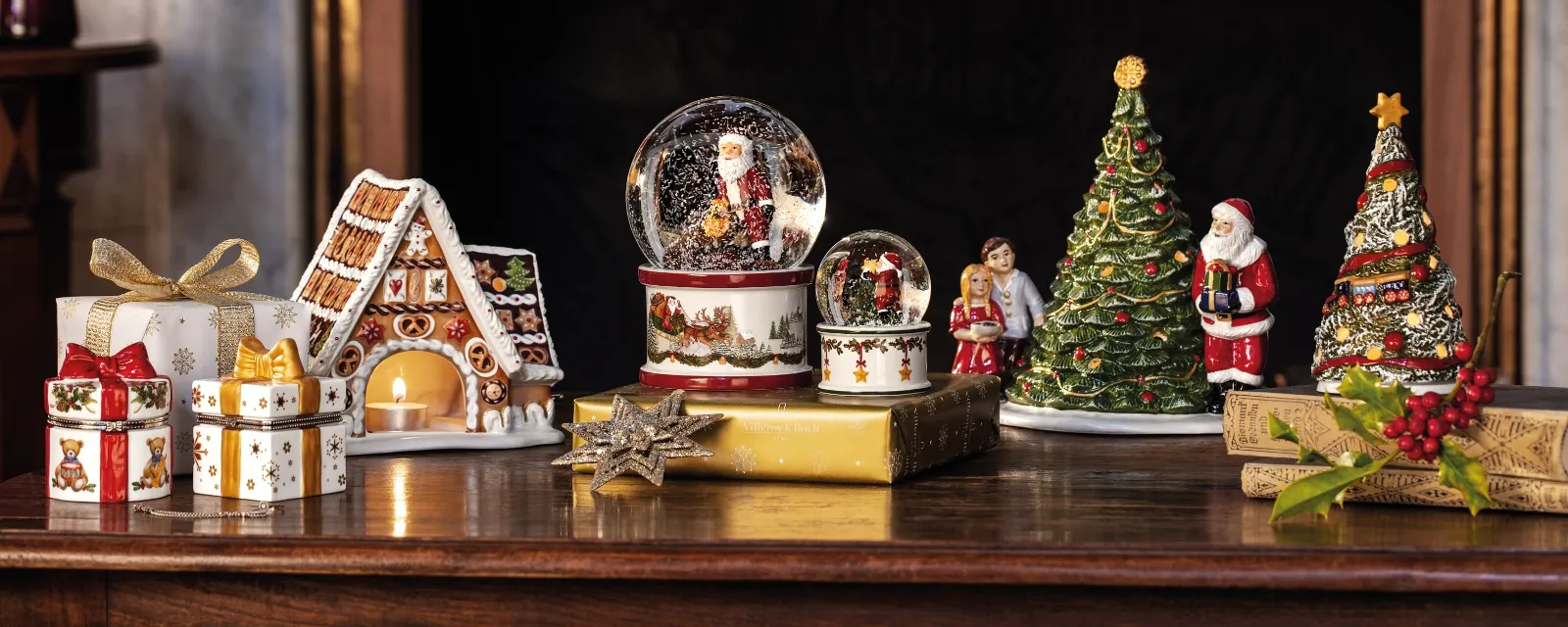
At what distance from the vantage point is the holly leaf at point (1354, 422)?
1.28m

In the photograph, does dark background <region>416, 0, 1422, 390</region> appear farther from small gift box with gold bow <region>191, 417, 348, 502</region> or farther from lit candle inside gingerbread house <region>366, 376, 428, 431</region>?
small gift box with gold bow <region>191, 417, 348, 502</region>

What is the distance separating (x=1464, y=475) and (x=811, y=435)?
1.76 ft

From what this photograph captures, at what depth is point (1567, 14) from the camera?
7.78 feet

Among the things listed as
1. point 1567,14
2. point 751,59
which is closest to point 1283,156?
point 1567,14

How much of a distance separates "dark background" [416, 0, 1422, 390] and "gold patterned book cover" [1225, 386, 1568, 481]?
1.46m

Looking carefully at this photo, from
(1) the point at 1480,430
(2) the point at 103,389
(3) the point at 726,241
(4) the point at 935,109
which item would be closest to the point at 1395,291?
(1) the point at 1480,430

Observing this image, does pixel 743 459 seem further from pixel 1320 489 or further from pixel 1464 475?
pixel 1464 475

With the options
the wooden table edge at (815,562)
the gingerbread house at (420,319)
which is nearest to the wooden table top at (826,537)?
the wooden table edge at (815,562)

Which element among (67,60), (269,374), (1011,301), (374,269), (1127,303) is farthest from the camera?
(67,60)

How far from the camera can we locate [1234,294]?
5.68 feet

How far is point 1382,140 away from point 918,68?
1.53 metres

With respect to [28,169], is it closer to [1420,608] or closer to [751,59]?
[751,59]

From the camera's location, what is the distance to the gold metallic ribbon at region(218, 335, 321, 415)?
54.4 inches

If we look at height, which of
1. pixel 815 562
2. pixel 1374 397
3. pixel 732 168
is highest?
pixel 732 168
